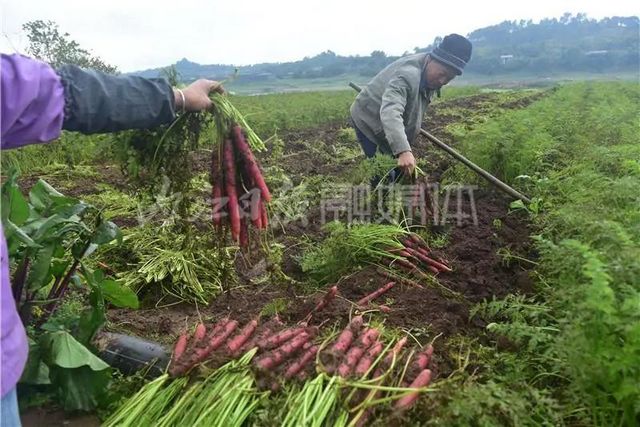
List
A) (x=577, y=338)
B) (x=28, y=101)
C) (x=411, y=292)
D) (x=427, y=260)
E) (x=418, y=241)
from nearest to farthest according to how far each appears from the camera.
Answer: (x=28, y=101), (x=577, y=338), (x=411, y=292), (x=427, y=260), (x=418, y=241)

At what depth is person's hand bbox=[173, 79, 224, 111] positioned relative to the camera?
100 inches

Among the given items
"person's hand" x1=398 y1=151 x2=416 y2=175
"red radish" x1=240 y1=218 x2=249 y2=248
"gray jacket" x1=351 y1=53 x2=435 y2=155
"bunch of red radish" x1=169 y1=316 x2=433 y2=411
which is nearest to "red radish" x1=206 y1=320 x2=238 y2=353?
"bunch of red radish" x1=169 y1=316 x2=433 y2=411

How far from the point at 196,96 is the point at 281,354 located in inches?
51.4

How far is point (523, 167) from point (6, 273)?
6.28m

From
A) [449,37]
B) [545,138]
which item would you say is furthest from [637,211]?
[545,138]

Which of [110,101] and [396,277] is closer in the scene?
[110,101]

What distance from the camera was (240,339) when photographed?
9.29ft

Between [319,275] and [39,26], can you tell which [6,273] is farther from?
[39,26]

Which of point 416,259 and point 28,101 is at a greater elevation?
point 28,101

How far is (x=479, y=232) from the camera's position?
520 cm

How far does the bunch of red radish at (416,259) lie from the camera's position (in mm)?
4227

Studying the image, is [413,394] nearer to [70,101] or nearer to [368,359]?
[368,359]

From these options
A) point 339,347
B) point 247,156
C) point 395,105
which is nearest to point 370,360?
point 339,347

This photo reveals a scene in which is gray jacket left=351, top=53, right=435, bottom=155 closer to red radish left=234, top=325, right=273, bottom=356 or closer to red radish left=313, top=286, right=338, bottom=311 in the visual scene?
red radish left=313, top=286, right=338, bottom=311
